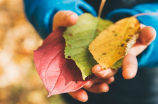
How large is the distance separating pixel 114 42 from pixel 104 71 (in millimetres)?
91

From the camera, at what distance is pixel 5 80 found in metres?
1.27

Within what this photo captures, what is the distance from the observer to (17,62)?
54.6 inches

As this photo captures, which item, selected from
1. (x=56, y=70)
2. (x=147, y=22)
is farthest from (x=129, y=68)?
(x=147, y=22)

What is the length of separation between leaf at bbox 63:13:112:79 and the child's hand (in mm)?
25

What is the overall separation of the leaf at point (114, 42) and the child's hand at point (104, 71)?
0.03 m

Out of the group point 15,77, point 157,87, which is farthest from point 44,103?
point 157,87

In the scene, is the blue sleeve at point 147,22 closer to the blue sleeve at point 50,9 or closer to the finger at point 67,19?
the blue sleeve at point 50,9

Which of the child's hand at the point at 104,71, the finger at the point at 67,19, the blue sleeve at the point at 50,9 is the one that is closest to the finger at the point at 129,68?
the child's hand at the point at 104,71

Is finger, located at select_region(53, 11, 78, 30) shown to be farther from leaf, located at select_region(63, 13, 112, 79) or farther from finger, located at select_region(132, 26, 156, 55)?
finger, located at select_region(132, 26, 156, 55)

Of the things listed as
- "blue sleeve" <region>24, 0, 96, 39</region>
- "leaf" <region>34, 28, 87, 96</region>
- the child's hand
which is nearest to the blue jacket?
"blue sleeve" <region>24, 0, 96, 39</region>

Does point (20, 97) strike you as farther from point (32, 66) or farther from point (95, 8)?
point (95, 8)

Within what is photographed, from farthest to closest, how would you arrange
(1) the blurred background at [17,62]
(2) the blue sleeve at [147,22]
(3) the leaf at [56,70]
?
(1) the blurred background at [17,62] < (2) the blue sleeve at [147,22] < (3) the leaf at [56,70]

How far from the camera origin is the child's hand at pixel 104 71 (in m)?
0.41

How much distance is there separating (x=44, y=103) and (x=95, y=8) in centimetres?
74
